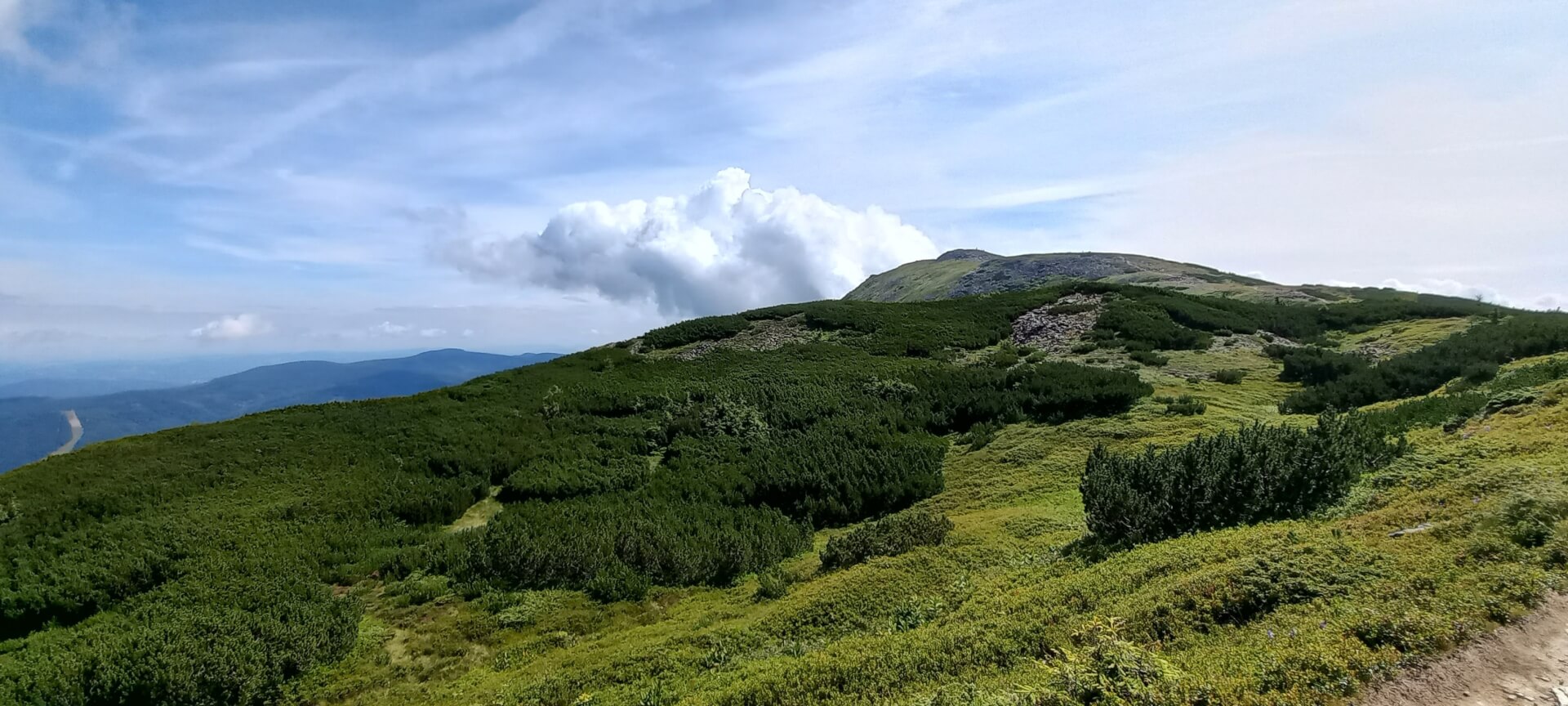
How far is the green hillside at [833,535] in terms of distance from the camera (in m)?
6.50

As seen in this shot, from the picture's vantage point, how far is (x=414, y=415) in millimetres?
26250

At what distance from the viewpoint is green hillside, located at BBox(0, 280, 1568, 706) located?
650cm

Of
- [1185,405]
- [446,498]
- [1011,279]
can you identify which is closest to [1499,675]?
[1185,405]

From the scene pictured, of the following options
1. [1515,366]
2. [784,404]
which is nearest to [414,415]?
[784,404]

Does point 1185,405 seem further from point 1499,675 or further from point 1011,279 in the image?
point 1011,279

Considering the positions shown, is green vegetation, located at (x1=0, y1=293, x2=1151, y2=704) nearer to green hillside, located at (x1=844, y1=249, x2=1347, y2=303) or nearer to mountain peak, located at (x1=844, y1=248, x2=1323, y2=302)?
green hillside, located at (x1=844, y1=249, x2=1347, y2=303)

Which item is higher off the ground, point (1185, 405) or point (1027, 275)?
point (1027, 275)

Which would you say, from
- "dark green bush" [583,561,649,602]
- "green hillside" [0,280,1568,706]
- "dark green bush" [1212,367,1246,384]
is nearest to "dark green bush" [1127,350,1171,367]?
"green hillside" [0,280,1568,706]

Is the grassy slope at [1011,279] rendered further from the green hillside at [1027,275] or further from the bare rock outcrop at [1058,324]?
the bare rock outcrop at [1058,324]

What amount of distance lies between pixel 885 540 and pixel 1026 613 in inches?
196

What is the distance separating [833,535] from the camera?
16109mm

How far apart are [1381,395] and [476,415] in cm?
3178

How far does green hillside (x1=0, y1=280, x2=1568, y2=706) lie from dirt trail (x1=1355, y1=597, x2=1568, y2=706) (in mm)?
140

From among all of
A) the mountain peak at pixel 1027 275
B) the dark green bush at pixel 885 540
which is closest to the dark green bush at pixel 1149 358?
the dark green bush at pixel 885 540
